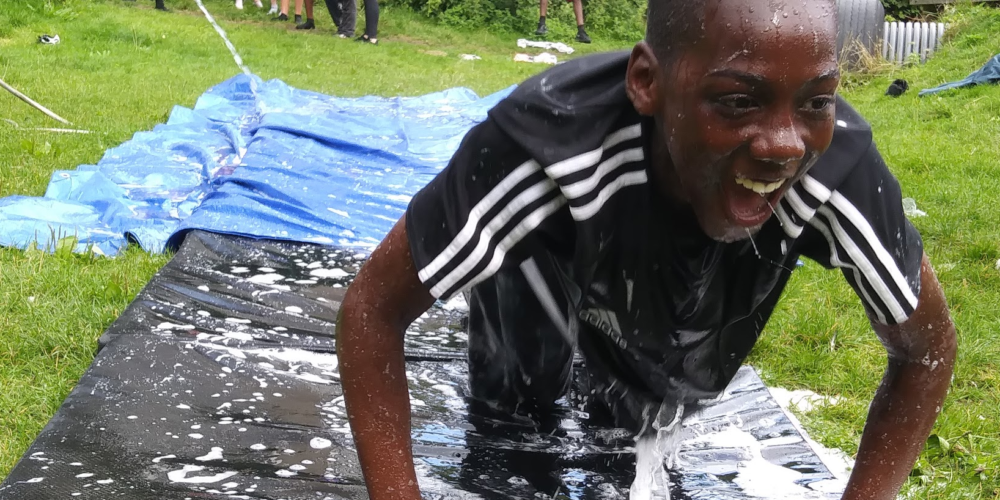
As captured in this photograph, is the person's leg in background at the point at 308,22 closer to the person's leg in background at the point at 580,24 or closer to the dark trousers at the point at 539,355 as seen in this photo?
the person's leg in background at the point at 580,24

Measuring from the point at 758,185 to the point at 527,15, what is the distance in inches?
522

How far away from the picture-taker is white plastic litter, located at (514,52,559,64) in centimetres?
1157

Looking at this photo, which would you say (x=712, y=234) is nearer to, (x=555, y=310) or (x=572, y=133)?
(x=572, y=133)

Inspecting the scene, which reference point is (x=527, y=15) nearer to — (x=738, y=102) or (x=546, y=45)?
(x=546, y=45)

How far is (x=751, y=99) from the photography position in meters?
1.31

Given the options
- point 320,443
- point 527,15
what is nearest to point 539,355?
point 320,443

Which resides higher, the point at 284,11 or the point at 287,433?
the point at 284,11

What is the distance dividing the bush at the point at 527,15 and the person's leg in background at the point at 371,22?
2357mm

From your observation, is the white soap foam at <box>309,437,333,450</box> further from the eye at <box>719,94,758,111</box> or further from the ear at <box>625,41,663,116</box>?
the eye at <box>719,94,758,111</box>

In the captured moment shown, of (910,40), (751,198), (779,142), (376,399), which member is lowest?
(910,40)

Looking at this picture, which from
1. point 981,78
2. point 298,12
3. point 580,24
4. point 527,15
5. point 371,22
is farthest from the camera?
point 527,15

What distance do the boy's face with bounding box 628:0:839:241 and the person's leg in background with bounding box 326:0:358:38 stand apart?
10.8 meters

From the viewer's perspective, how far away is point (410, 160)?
5172 mm

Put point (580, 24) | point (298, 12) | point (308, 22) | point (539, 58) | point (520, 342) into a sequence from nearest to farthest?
point (520, 342), point (539, 58), point (308, 22), point (298, 12), point (580, 24)
